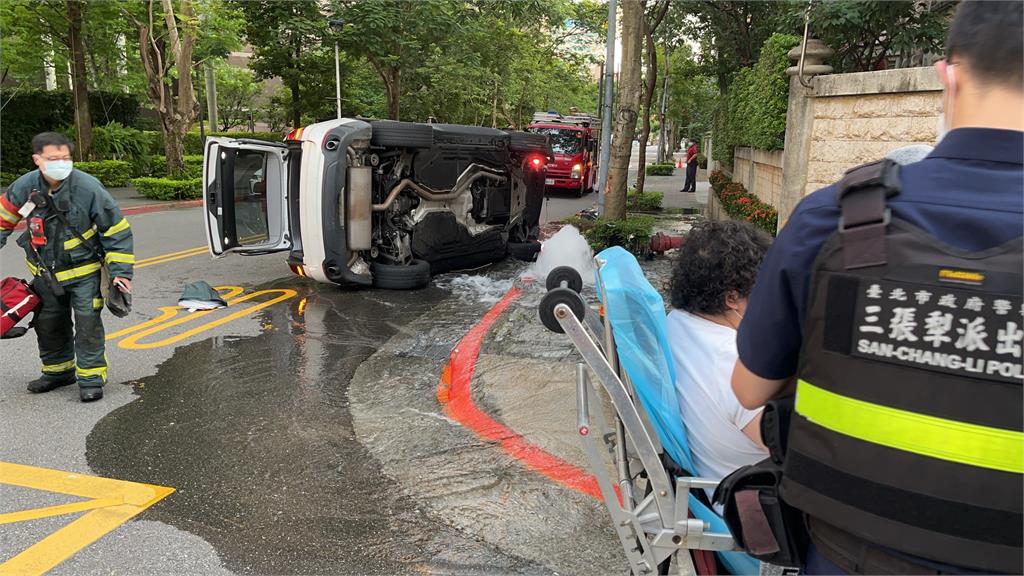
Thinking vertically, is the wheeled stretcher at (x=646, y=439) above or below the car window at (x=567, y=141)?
below

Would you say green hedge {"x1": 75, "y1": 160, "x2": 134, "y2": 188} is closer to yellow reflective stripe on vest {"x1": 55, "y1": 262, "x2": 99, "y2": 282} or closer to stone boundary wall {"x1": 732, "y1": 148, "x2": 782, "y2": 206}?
stone boundary wall {"x1": 732, "y1": 148, "x2": 782, "y2": 206}

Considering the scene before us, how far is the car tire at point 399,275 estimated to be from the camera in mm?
7832

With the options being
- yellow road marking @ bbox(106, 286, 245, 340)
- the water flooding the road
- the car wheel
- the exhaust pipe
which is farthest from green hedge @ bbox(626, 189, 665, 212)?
the water flooding the road

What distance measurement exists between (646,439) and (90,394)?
4204 millimetres

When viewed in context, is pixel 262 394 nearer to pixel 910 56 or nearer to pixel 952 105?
pixel 952 105

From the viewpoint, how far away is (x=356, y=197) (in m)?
7.28

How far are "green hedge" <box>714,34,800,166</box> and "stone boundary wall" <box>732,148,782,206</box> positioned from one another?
181mm

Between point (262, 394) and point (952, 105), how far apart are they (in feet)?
14.9

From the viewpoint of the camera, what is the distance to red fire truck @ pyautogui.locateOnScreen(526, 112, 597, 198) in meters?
21.3

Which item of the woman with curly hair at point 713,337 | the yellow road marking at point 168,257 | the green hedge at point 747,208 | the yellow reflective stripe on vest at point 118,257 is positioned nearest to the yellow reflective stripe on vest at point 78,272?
the yellow reflective stripe on vest at point 118,257

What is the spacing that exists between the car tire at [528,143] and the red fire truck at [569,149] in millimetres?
11008

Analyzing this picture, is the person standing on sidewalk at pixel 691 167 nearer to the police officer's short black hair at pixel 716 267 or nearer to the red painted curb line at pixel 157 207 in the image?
the red painted curb line at pixel 157 207

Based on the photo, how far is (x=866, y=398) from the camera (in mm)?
1229

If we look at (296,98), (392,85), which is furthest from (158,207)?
(296,98)
